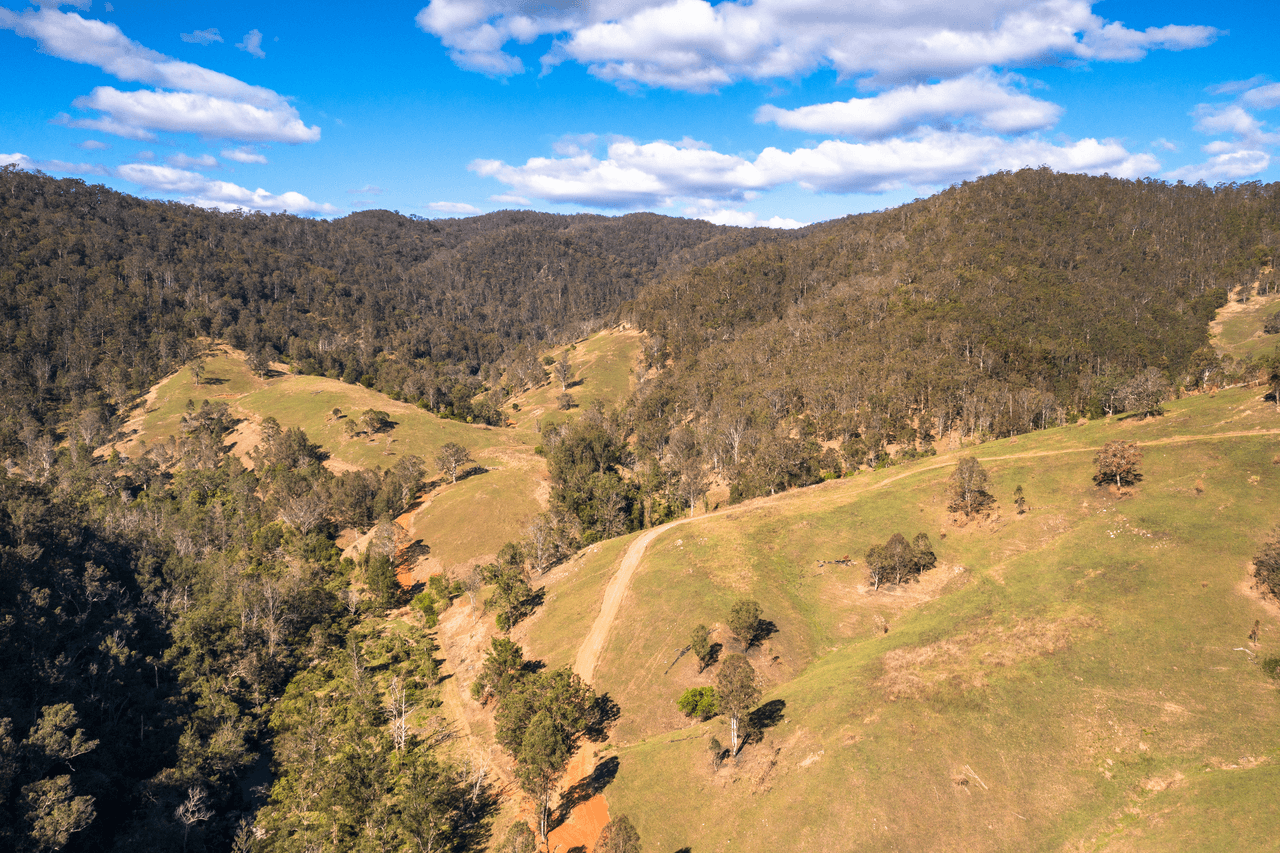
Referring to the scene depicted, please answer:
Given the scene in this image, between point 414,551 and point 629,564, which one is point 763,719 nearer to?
point 629,564

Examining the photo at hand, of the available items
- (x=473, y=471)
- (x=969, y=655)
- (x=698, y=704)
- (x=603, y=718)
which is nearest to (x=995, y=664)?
(x=969, y=655)

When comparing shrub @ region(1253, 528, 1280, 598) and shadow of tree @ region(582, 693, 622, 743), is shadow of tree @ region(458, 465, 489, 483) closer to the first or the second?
shadow of tree @ region(582, 693, 622, 743)

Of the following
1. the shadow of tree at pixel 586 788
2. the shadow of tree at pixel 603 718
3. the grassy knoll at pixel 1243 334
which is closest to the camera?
the shadow of tree at pixel 586 788

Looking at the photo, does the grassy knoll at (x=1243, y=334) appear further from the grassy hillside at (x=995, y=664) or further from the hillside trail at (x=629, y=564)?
the hillside trail at (x=629, y=564)

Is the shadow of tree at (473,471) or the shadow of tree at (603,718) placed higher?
the shadow of tree at (473,471)

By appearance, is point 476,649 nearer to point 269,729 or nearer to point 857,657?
point 269,729

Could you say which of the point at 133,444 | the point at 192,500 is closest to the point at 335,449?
the point at 192,500

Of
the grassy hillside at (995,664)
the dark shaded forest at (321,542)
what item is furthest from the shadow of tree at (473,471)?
the grassy hillside at (995,664)
